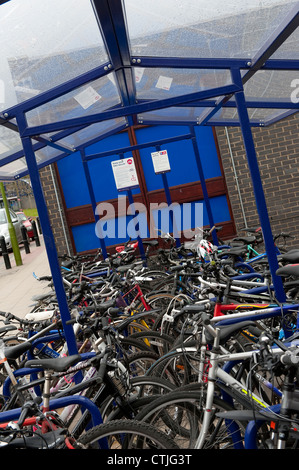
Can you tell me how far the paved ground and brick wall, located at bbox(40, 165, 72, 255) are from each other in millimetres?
1135

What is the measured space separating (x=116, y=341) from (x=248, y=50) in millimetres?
2345

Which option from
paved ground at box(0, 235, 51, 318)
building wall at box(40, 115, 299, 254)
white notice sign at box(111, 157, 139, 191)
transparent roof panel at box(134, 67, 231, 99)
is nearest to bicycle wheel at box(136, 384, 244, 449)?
transparent roof panel at box(134, 67, 231, 99)

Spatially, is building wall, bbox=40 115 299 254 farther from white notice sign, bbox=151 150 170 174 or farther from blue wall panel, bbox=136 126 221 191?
white notice sign, bbox=151 150 170 174

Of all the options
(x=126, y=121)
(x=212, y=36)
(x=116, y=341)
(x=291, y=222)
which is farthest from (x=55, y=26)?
(x=291, y=222)

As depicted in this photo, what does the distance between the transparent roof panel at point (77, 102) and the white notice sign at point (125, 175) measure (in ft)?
9.18

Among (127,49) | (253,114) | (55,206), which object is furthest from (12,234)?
(127,49)

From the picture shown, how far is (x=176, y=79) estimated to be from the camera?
484cm

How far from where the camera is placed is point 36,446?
2.22m

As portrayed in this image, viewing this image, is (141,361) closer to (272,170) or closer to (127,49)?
(127,49)

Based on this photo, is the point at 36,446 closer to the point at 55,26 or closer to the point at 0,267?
the point at 55,26

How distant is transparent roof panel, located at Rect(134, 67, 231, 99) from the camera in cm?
466

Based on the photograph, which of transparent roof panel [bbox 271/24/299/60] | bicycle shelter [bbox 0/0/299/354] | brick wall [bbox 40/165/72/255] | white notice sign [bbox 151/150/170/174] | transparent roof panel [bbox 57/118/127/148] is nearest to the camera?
bicycle shelter [bbox 0/0/299/354]

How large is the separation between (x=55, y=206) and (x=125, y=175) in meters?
3.37

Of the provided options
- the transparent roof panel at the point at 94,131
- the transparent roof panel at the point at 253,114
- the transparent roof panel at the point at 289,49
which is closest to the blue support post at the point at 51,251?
the transparent roof panel at the point at 289,49
